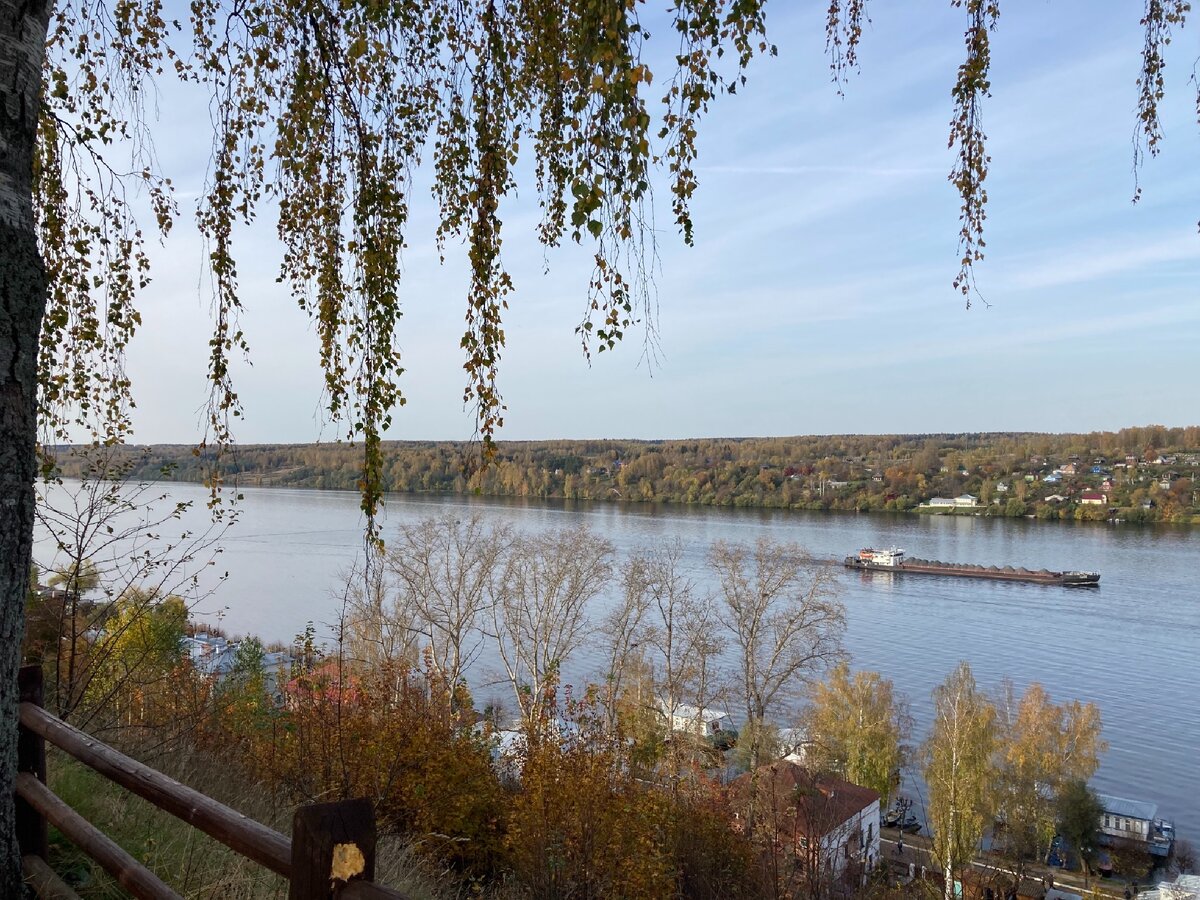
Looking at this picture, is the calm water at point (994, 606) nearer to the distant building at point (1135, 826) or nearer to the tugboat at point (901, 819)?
the distant building at point (1135, 826)

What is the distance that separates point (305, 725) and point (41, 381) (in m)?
4.37

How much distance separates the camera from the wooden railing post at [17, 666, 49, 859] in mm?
2557

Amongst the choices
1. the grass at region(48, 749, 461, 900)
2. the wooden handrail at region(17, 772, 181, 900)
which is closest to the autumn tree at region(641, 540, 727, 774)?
the grass at region(48, 749, 461, 900)

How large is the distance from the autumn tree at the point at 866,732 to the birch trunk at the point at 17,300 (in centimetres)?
1980

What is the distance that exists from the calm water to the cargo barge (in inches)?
26.8

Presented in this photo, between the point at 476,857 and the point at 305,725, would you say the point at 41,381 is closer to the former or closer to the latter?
the point at 305,725

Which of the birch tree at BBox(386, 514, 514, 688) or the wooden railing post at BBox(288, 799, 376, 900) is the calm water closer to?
the birch tree at BBox(386, 514, 514, 688)

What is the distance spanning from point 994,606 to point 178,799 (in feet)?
114

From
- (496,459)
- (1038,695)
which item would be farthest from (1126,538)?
(496,459)

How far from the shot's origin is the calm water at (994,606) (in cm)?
2050

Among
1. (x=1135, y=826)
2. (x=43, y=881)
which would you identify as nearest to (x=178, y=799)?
(x=43, y=881)

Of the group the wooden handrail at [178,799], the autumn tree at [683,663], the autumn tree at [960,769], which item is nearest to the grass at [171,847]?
the wooden handrail at [178,799]

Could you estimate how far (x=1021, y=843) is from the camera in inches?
685

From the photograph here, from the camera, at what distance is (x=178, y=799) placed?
1753 millimetres
